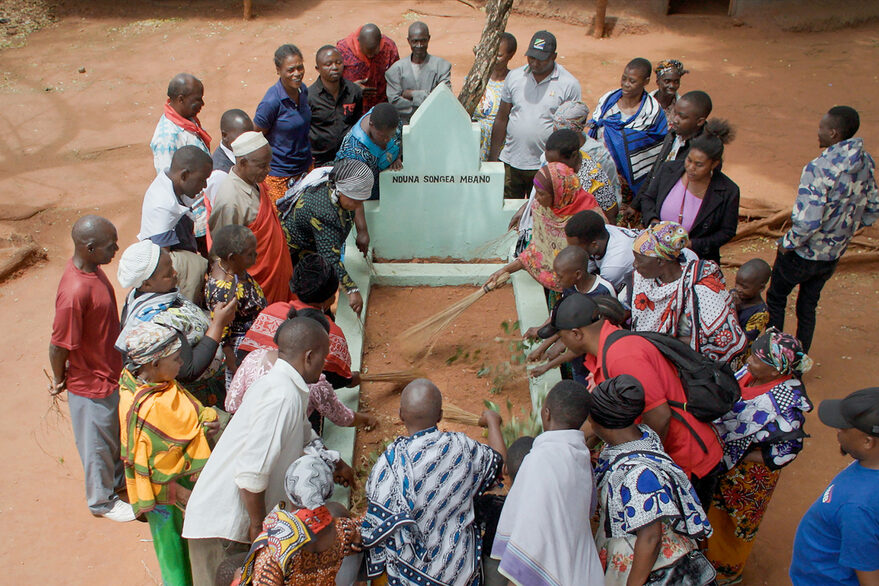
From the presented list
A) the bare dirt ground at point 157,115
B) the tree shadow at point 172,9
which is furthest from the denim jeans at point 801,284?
the tree shadow at point 172,9

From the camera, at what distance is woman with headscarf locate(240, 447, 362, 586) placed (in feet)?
8.90

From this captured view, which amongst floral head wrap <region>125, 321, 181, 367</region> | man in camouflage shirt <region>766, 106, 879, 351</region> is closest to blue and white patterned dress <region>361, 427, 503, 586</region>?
floral head wrap <region>125, 321, 181, 367</region>

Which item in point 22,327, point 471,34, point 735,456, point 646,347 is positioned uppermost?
point 471,34

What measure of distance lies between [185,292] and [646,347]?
8.87 ft

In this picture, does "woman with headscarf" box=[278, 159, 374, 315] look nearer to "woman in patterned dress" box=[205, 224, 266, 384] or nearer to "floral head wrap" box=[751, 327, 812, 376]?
"woman in patterned dress" box=[205, 224, 266, 384]

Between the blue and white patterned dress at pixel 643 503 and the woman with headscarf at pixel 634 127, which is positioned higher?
the woman with headscarf at pixel 634 127

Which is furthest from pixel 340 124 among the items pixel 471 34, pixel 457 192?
pixel 471 34

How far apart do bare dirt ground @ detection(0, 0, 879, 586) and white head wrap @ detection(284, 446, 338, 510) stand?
2.16 m

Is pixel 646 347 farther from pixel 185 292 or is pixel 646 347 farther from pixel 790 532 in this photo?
pixel 185 292

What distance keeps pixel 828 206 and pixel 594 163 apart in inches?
68.1

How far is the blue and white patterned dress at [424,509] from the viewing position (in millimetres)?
2926

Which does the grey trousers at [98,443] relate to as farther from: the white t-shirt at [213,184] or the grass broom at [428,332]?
the grass broom at [428,332]

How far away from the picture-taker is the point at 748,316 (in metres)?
4.49

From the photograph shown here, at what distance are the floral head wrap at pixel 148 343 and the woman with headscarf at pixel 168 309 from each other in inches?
13.5
